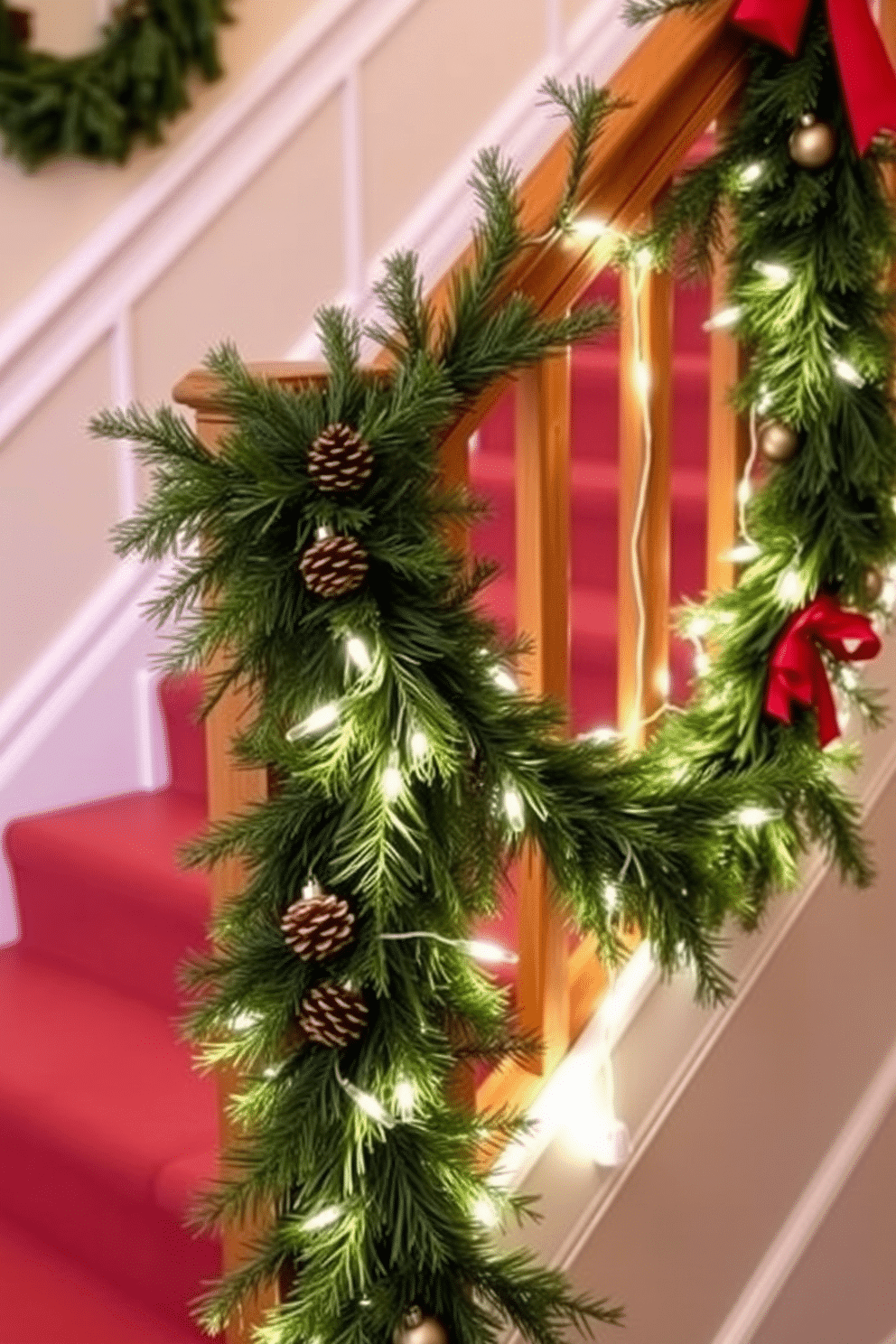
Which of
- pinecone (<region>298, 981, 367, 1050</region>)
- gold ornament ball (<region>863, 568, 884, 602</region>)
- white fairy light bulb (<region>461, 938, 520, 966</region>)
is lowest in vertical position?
pinecone (<region>298, 981, 367, 1050</region>)

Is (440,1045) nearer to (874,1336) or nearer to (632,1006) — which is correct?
(632,1006)

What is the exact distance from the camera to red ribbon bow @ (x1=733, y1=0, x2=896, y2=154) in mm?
1880

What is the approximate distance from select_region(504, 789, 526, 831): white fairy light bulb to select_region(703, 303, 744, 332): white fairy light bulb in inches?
26.3

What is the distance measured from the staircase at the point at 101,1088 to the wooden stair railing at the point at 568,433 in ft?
1.27

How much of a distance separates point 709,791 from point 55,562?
141 cm

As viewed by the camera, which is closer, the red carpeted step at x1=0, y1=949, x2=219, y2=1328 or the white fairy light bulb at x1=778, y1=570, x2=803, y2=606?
the white fairy light bulb at x1=778, y1=570, x2=803, y2=606

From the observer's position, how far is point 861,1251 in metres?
2.50

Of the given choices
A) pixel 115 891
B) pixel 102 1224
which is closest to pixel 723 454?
pixel 115 891

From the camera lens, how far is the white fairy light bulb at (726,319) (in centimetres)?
202

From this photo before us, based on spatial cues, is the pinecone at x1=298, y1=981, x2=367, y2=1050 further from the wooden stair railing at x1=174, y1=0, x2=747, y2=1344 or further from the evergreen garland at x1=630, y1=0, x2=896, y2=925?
the evergreen garland at x1=630, y1=0, x2=896, y2=925

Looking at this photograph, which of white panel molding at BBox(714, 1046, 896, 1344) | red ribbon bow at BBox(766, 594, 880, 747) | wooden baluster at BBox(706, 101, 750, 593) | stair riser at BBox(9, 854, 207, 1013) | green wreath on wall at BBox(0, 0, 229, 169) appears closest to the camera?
red ribbon bow at BBox(766, 594, 880, 747)

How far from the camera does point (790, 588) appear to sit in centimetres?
203

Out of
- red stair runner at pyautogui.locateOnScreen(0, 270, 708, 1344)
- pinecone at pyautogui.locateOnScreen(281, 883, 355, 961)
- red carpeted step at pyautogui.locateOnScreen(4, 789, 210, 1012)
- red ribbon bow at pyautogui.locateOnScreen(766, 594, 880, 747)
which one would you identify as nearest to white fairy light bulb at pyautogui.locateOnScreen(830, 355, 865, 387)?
red ribbon bow at pyautogui.locateOnScreen(766, 594, 880, 747)

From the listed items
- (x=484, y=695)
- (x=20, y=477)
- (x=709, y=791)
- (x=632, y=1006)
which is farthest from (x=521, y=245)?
(x=20, y=477)
